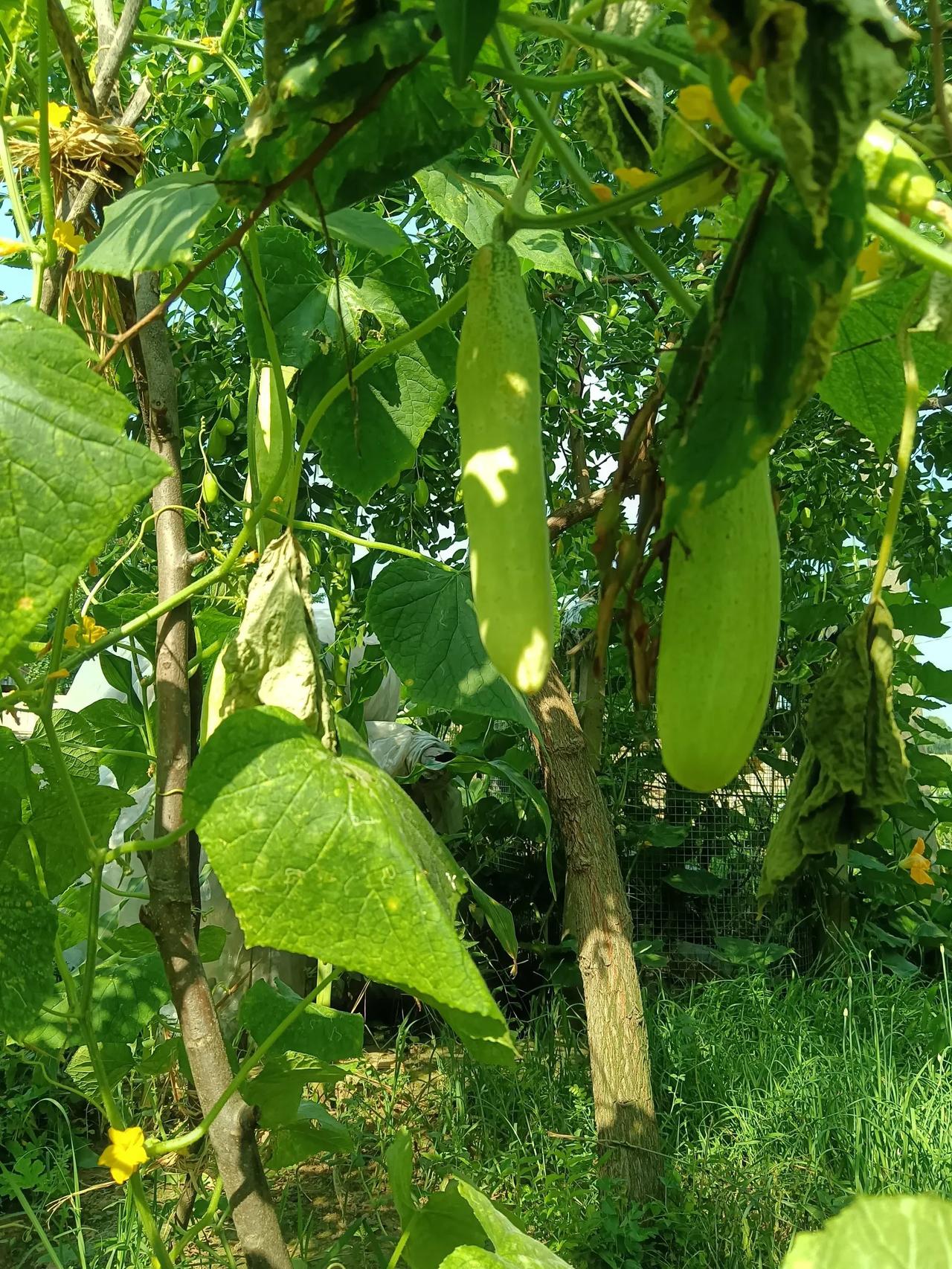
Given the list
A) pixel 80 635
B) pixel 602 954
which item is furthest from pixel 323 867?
pixel 602 954

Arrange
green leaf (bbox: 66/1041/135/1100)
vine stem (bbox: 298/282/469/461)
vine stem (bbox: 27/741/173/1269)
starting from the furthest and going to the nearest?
green leaf (bbox: 66/1041/135/1100), vine stem (bbox: 27/741/173/1269), vine stem (bbox: 298/282/469/461)

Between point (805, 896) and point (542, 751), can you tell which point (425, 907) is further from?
point (805, 896)

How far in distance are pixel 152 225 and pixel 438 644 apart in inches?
18.7

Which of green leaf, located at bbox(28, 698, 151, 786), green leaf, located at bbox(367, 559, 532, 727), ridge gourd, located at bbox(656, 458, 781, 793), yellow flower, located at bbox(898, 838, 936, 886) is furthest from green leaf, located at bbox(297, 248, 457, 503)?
yellow flower, located at bbox(898, 838, 936, 886)

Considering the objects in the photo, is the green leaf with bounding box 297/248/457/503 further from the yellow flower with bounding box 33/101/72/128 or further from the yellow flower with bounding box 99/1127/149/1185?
the yellow flower with bounding box 99/1127/149/1185

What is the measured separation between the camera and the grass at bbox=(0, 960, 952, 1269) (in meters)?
2.00

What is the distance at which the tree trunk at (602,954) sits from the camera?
2064 millimetres

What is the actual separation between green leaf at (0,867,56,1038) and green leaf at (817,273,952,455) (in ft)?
1.83

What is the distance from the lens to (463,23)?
344 millimetres

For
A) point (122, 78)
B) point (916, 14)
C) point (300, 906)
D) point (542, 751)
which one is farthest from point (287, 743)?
point (916, 14)

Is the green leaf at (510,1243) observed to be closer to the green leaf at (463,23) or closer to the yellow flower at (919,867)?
the green leaf at (463,23)

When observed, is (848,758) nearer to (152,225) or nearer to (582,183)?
(582,183)

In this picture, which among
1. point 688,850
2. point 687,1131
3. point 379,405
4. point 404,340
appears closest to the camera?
point 404,340

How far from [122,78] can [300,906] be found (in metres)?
1.67
